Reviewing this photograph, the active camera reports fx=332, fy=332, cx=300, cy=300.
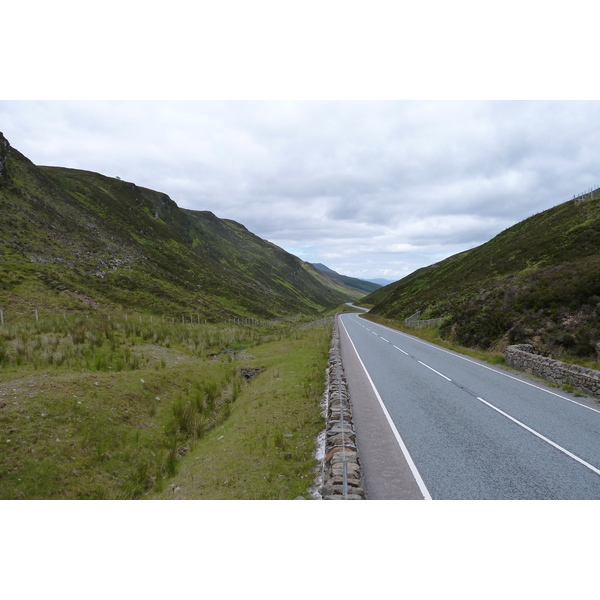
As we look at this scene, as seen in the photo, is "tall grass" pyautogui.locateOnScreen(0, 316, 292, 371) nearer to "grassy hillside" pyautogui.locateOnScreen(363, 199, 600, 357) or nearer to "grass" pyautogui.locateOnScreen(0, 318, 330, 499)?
"grass" pyautogui.locateOnScreen(0, 318, 330, 499)

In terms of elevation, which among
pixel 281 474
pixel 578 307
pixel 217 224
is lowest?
pixel 281 474

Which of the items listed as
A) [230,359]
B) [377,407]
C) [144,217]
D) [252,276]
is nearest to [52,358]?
[230,359]

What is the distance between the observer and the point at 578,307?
55.2 ft

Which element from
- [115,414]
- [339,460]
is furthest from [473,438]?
[115,414]

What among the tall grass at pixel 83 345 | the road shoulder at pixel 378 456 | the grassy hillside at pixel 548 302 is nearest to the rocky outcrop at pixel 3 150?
the tall grass at pixel 83 345

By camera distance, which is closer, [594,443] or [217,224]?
[594,443]

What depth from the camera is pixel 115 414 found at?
9.60 metres

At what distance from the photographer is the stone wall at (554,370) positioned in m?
10.9

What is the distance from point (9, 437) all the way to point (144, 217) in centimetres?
8838

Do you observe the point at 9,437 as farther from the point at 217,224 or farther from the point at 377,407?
the point at 217,224

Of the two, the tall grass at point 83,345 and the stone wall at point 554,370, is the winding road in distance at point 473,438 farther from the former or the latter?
the tall grass at point 83,345

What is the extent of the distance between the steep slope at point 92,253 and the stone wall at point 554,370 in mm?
36050

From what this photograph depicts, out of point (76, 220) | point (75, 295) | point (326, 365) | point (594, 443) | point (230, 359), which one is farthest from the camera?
point (76, 220)

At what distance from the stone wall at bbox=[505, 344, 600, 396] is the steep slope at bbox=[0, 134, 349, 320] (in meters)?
36.0
